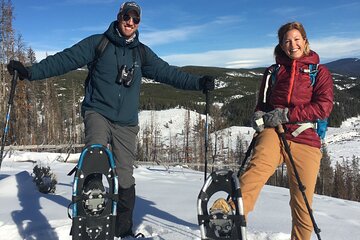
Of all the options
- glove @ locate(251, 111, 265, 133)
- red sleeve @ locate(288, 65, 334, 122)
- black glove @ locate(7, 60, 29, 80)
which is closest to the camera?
red sleeve @ locate(288, 65, 334, 122)

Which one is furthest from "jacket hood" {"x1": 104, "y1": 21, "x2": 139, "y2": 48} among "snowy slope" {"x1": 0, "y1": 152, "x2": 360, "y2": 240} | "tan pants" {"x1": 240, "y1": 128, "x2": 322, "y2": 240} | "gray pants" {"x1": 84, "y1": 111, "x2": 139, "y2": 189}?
"snowy slope" {"x1": 0, "y1": 152, "x2": 360, "y2": 240}

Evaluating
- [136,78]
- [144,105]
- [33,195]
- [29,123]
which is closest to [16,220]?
[33,195]

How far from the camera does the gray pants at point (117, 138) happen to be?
13.7 feet

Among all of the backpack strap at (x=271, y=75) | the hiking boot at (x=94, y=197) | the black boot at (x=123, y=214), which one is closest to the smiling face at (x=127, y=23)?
the backpack strap at (x=271, y=75)

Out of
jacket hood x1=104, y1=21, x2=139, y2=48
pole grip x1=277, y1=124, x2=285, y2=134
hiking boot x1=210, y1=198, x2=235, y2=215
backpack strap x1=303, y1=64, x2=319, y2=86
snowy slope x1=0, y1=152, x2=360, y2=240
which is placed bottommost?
snowy slope x1=0, y1=152, x2=360, y2=240

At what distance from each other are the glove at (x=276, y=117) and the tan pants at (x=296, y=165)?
128 mm

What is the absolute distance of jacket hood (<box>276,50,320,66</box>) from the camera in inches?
154

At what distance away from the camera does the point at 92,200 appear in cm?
355

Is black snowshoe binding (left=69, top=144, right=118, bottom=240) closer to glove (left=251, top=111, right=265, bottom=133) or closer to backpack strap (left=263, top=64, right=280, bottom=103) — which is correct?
glove (left=251, top=111, right=265, bottom=133)

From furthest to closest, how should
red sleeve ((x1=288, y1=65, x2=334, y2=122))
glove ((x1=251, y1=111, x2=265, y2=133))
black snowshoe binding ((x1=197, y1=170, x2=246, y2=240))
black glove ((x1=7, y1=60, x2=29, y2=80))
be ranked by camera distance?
glove ((x1=251, y1=111, x2=265, y2=133)), black glove ((x1=7, y1=60, x2=29, y2=80)), red sleeve ((x1=288, y1=65, x2=334, y2=122)), black snowshoe binding ((x1=197, y1=170, x2=246, y2=240))

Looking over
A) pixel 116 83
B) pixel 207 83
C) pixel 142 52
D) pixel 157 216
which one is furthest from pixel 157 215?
pixel 142 52

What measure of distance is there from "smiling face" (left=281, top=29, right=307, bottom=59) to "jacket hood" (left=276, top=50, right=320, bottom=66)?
0.05m

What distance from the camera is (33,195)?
667 centimetres

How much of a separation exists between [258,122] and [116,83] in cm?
164
